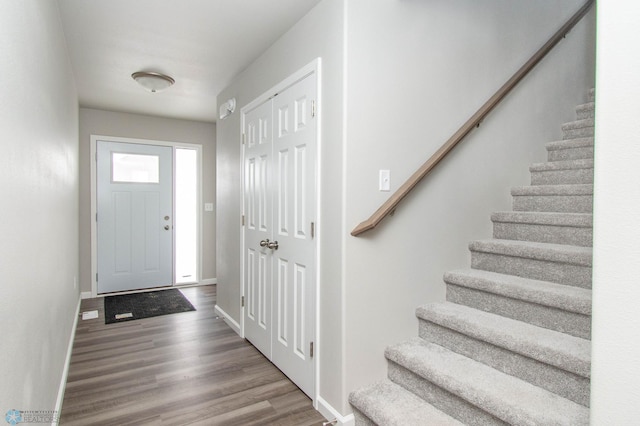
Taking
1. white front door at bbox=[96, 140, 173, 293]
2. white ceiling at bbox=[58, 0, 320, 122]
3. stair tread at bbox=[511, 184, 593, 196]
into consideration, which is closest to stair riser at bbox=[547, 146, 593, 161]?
stair tread at bbox=[511, 184, 593, 196]

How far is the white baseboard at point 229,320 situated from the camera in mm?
3316

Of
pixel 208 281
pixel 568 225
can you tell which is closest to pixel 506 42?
pixel 568 225

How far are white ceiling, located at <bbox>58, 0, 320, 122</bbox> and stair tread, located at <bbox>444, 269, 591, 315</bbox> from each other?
1.89 meters

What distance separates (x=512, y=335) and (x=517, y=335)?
0.8 inches

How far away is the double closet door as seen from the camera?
7.11ft

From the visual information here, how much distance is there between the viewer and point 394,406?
175cm

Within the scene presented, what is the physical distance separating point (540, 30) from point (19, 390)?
3.66m

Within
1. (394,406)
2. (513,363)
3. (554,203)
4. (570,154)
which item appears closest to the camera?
(513,363)

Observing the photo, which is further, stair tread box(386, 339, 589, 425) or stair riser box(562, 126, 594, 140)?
stair riser box(562, 126, 594, 140)

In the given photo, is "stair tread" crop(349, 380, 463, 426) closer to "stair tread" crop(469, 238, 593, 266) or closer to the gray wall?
the gray wall

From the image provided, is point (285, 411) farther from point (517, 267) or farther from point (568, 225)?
point (568, 225)

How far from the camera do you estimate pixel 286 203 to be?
2424 millimetres

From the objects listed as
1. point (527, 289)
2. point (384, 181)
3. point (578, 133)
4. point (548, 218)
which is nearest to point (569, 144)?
point (578, 133)

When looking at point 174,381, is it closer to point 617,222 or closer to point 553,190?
point 617,222
